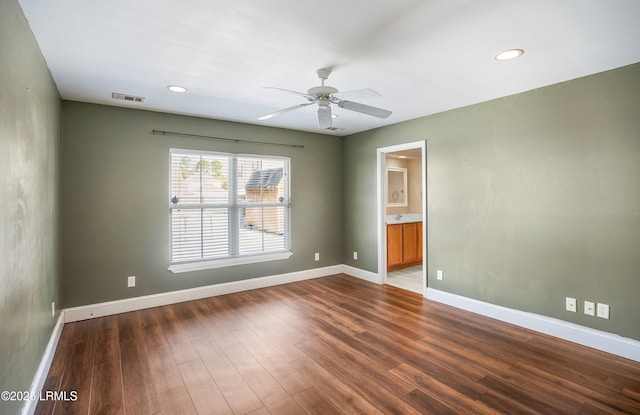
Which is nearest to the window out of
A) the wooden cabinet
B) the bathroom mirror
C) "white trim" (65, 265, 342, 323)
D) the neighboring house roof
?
the neighboring house roof

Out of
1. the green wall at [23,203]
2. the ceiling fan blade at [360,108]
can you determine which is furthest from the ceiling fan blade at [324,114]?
the green wall at [23,203]

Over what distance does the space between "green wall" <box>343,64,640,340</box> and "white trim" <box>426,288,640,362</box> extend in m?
0.06

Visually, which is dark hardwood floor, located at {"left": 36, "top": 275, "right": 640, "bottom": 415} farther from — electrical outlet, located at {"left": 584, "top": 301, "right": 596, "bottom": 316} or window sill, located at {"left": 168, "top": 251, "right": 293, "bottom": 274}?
window sill, located at {"left": 168, "top": 251, "right": 293, "bottom": 274}

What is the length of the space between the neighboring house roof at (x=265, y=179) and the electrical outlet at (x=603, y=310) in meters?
4.14

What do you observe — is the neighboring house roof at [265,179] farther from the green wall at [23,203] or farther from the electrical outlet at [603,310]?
the electrical outlet at [603,310]

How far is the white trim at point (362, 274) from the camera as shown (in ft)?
16.7

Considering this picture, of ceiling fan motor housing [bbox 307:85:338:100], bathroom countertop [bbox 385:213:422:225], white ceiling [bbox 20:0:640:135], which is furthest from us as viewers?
bathroom countertop [bbox 385:213:422:225]

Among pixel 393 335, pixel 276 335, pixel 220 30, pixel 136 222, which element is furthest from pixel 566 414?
pixel 136 222

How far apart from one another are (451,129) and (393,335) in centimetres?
265

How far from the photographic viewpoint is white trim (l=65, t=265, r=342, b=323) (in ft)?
11.7

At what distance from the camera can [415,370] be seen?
2.48 metres

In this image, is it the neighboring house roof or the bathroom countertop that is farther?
the bathroom countertop

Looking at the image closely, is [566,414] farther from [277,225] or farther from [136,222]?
[136,222]

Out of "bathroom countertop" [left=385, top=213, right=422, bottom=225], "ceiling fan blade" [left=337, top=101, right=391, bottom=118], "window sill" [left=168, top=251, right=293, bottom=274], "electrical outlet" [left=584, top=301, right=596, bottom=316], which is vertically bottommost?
"electrical outlet" [left=584, top=301, right=596, bottom=316]
